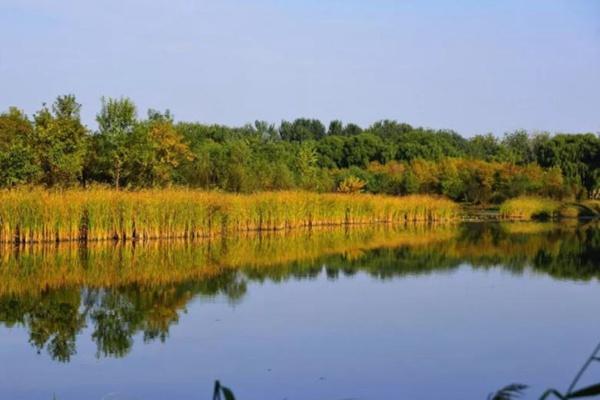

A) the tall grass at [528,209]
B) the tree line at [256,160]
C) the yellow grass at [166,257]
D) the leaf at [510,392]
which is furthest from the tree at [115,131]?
the leaf at [510,392]

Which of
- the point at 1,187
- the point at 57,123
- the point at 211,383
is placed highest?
the point at 57,123

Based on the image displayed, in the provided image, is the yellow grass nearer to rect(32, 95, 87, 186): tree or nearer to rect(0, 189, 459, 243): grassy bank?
rect(0, 189, 459, 243): grassy bank

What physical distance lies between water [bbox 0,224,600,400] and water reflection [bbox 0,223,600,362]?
0.15ft

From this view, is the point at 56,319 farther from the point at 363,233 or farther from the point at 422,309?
the point at 363,233

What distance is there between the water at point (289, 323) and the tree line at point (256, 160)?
651cm

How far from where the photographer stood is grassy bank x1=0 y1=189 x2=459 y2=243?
17156 mm

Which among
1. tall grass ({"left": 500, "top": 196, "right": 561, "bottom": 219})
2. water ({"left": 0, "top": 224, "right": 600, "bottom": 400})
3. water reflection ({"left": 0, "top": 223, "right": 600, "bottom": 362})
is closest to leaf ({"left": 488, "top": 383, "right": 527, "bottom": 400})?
water ({"left": 0, "top": 224, "right": 600, "bottom": 400})

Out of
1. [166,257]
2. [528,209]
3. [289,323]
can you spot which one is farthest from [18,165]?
[528,209]

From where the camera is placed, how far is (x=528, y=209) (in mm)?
34625

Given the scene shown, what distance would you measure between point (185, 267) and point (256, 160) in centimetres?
1962

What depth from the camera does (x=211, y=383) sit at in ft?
21.1

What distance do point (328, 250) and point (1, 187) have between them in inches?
327

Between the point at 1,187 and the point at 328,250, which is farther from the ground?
the point at 1,187

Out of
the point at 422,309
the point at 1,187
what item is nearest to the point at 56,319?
the point at 422,309
